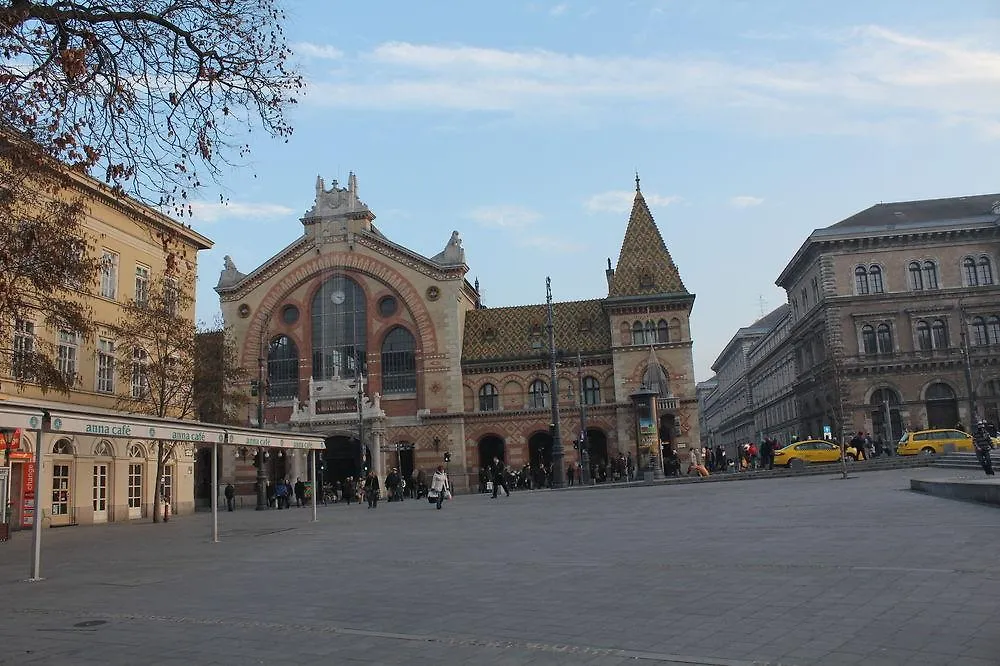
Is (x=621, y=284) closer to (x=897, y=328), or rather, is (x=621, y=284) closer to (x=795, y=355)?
(x=897, y=328)

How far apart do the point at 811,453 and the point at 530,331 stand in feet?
67.9

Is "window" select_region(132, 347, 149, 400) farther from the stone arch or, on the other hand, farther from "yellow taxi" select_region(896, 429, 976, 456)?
"yellow taxi" select_region(896, 429, 976, 456)

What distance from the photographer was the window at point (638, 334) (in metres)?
53.5

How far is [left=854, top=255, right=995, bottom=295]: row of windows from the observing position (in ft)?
193

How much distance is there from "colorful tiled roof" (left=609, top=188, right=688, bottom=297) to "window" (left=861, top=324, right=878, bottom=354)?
14531 millimetres

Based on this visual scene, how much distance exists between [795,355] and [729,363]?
2296 inches

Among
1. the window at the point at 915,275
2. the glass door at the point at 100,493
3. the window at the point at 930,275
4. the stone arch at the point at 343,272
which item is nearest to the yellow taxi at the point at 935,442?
the window at the point at 915,275

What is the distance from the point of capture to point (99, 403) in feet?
108

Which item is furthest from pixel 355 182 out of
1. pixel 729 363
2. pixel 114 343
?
pixel 729 363

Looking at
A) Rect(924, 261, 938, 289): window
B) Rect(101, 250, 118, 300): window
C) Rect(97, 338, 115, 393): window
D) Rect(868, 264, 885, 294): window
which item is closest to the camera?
Rect(97, 338, 115, 393): window

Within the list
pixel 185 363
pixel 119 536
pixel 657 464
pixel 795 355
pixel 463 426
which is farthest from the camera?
pixel 795 355

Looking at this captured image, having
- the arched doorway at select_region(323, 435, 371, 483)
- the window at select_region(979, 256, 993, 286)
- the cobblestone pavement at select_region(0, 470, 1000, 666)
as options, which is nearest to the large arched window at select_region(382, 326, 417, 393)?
the arched doorway at select_region(323, 435, 371, 483)

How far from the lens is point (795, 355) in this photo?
243 ft

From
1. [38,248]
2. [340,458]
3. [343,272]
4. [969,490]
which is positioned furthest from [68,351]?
[969,490]
